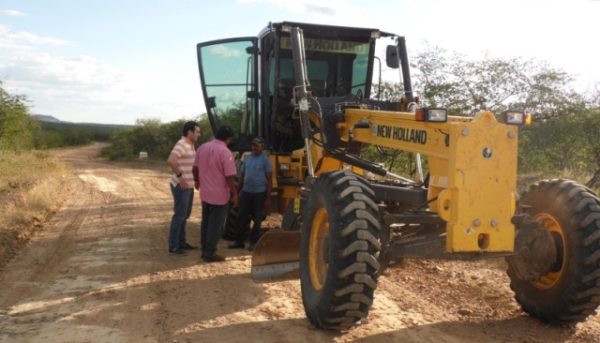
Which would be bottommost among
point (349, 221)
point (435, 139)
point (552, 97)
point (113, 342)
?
point (113, 342)

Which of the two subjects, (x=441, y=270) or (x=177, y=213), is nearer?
(x=441, y=270)

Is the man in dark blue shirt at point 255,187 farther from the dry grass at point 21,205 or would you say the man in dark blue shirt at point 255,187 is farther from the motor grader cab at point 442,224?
the dry grass at point 21,205

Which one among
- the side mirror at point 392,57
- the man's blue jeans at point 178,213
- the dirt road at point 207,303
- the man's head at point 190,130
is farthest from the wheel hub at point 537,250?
the man's head at point 190,130

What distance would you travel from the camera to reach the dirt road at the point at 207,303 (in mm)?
4625

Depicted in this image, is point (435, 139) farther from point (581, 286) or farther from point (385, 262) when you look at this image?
point (581, 286)

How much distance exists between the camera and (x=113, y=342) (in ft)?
14.6

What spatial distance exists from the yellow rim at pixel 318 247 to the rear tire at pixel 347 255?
0.13m

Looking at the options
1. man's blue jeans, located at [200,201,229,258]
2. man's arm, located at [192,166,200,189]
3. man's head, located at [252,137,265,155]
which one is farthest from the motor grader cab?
man's arm, located at [192,166,200,189]

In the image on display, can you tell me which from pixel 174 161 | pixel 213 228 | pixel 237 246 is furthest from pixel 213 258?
pixel 174 161

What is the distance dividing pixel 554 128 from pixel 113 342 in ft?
36.9

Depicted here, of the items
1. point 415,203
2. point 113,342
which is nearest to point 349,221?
point 415,203

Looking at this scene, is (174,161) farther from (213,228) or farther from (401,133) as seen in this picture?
(401,133)

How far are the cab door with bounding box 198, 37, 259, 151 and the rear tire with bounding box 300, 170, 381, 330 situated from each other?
12.8 ft

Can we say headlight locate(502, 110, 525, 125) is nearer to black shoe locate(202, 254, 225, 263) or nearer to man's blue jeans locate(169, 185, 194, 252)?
black shoe locate(202, 254, 225, 263)
